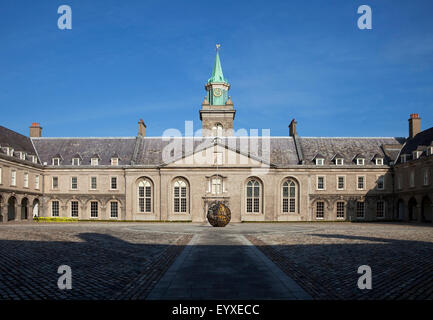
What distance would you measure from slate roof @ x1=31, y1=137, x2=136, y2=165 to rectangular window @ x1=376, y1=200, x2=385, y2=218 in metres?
36.4

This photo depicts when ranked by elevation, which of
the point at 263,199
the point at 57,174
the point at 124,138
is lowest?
the point at 263,199

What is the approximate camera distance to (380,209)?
49438 mm

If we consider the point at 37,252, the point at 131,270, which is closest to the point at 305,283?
the point at 131,270

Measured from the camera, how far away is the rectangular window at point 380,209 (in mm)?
49375

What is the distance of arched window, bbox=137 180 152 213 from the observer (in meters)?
49.5

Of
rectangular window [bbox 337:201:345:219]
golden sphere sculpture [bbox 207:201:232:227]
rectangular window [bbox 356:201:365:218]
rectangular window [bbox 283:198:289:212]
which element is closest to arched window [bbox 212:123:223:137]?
rectangular window [bbox 283:198:289:212]

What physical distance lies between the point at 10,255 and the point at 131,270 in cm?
642

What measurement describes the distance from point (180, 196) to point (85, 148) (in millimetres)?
17158

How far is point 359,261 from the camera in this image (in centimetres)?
1341

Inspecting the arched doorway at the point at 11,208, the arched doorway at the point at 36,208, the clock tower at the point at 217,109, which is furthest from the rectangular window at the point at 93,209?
the clock tower at the point at 217,109

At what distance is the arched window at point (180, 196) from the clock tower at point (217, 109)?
1943 centimetres

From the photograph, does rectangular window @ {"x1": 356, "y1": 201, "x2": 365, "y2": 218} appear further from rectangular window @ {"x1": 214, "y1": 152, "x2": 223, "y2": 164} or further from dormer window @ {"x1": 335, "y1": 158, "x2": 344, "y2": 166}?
rectangular window @ {"x1": 214, "y1": 152, "x2": 223, "y2": 164}

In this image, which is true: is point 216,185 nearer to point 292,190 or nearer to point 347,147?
point 292,190

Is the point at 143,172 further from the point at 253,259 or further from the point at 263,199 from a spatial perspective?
the point at 253,259
